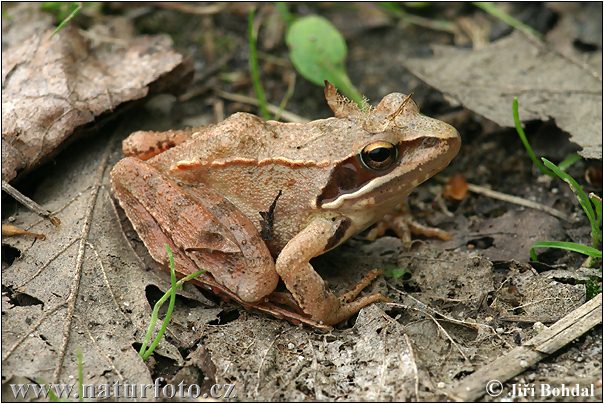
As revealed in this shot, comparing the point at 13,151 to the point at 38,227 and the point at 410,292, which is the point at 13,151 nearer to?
the point at 38,227

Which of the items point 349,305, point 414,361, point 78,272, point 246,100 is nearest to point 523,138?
point 349,305

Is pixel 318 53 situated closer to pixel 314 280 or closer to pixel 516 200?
pixel 516 200

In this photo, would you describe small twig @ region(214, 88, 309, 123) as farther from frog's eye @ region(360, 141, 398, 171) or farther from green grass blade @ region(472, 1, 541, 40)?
green grass blade @ region(472, 1, 541, 40)

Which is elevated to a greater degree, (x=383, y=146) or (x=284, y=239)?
(x=383, y=146)

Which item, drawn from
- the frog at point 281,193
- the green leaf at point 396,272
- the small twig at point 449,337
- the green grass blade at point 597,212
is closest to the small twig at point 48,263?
the frog at point 281,193

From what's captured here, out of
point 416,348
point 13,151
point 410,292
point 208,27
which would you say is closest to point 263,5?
point 208,27

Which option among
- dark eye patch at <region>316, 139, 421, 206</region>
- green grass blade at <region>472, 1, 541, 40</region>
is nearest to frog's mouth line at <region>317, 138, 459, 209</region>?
dark eye patch at <region>316, 139, 421, 206</region>

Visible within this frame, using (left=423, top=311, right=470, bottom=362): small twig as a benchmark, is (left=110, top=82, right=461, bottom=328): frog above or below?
above
